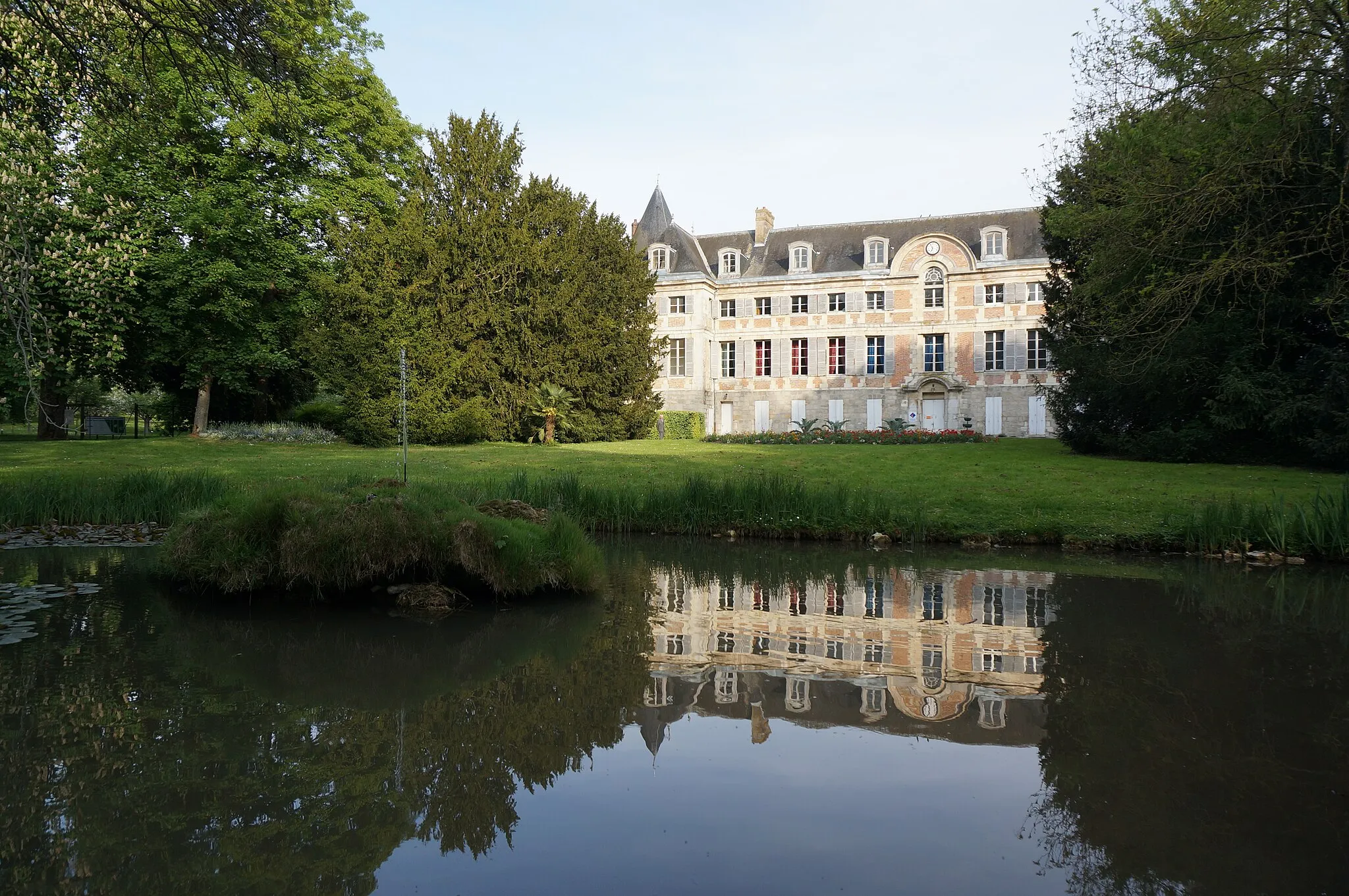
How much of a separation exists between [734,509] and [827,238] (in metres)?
32.0

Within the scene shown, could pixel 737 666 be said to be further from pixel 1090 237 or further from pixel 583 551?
pixel 1090 237

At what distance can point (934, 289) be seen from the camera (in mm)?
37469

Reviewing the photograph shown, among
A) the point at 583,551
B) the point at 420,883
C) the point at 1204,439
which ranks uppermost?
the point at 1204,439

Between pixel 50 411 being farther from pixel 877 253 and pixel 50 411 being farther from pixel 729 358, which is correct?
pixel 877 253

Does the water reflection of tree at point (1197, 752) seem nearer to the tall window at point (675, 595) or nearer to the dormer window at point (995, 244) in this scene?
the tall window at point (675, 595)

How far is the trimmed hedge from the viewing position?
36.0 metres

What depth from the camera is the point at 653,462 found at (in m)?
17.1

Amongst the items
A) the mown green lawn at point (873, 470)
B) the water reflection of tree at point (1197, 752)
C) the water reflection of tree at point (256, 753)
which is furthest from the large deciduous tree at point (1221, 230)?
the water reflection of tree at point (256, 753)

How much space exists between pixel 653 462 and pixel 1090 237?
9.07 meters

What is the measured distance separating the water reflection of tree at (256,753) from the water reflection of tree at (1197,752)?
202cm

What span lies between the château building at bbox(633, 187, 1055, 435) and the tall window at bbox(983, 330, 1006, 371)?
5 centimetres

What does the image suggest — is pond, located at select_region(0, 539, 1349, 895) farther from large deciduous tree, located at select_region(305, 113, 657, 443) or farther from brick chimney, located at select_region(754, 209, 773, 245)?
brick chimney, located at select_region(754, 209, 773, 245)

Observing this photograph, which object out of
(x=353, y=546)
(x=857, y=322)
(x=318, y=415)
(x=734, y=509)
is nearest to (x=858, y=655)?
(x=353, y=546)

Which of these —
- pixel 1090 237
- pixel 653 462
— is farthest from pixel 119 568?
pixel 1090 237
